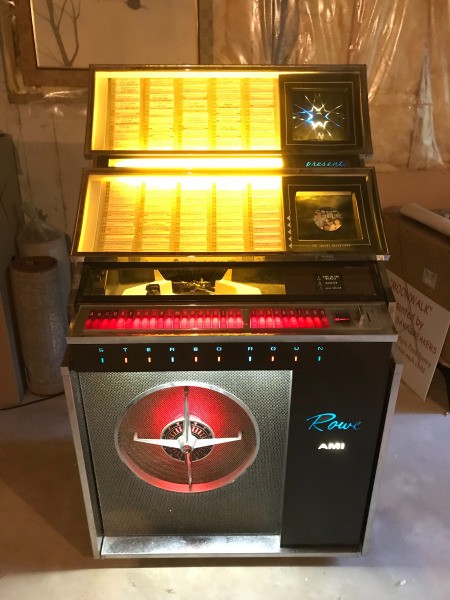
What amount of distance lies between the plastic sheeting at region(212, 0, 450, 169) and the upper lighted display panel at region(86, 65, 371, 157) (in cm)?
56

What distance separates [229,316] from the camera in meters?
1.34

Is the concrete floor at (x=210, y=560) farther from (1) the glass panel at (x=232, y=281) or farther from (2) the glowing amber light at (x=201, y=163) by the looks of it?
(2) the glowing amber light at (x=201, y=163)

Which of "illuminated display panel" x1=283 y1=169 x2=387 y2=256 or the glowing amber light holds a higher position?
the glowing amber light

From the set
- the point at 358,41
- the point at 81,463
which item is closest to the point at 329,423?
the point at 81,463

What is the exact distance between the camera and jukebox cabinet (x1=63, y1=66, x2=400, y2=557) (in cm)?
134

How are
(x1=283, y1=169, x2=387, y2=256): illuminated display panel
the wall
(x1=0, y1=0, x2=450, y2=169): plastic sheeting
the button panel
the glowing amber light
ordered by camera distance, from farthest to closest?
the wall, (x1=0, y1=0, x2=450, y2=169): plastic sheeting, the glowing amber light, (x1=283, y1=169, x2=387, y2=256): illuminated display panel, the button panel

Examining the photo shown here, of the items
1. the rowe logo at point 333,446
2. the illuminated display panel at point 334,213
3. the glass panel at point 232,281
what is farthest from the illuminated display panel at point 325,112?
the rowe logo at point 333,446

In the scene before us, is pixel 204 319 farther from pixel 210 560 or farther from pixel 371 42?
pixel 371 42

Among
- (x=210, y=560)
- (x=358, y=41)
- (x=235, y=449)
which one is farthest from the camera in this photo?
(x=358, y=41)

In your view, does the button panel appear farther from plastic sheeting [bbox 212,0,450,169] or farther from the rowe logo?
plastic sheeting [bbox 212,0,450,169]

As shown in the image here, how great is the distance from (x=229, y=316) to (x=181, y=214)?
1.07ft

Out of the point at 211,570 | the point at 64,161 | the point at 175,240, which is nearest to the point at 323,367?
the point at 175,240

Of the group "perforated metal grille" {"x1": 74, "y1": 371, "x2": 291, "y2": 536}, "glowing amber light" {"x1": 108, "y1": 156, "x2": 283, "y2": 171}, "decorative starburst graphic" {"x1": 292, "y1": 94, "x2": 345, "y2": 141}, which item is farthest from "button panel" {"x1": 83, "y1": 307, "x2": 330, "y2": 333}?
"decorative starburst graphic" {"x1": 292, "y1": 94, "x2": 345, "y2": 141}

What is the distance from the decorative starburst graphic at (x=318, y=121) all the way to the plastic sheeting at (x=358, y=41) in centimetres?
66
